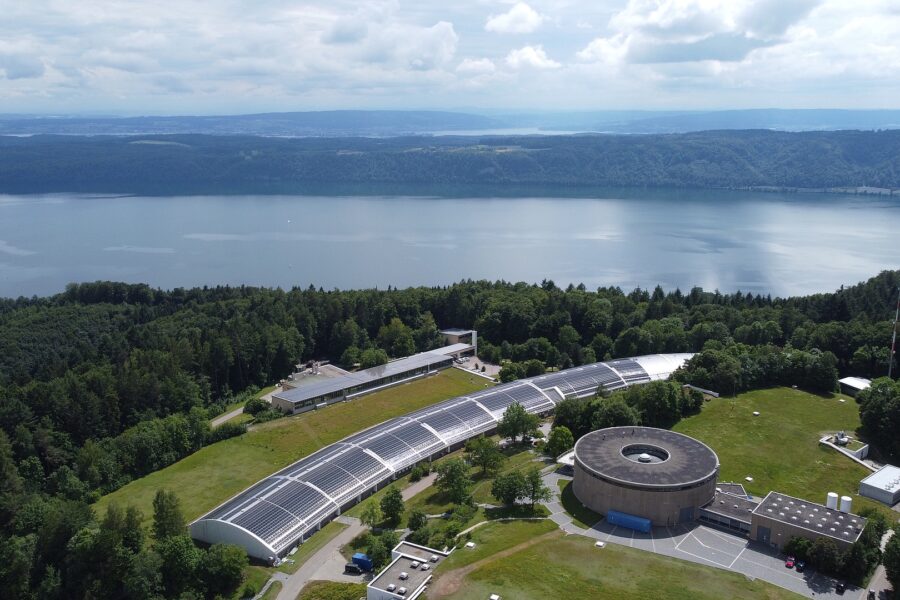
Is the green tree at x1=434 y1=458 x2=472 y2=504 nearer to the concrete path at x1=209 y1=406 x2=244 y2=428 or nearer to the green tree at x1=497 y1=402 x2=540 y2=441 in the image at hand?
the green tree at x1=497 y1=402 x2=540 y2=441

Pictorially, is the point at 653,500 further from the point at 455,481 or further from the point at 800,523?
the point at 455,481

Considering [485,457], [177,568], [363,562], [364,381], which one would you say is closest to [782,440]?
[485,457]

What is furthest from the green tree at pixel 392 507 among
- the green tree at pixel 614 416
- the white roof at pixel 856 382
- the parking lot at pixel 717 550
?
the white roof at pixel 856 382

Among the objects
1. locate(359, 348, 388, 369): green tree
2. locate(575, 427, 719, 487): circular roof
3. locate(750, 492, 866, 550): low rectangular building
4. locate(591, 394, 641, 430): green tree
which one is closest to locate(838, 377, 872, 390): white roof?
locate(591, 394, 641, 430): green tree

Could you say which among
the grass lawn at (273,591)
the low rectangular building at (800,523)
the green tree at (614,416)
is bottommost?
the grass lawn at (273,591)

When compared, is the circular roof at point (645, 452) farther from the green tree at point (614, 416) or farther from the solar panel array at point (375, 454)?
the solar panel array at point (375, 454)

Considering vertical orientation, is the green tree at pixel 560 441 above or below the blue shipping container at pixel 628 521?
above
